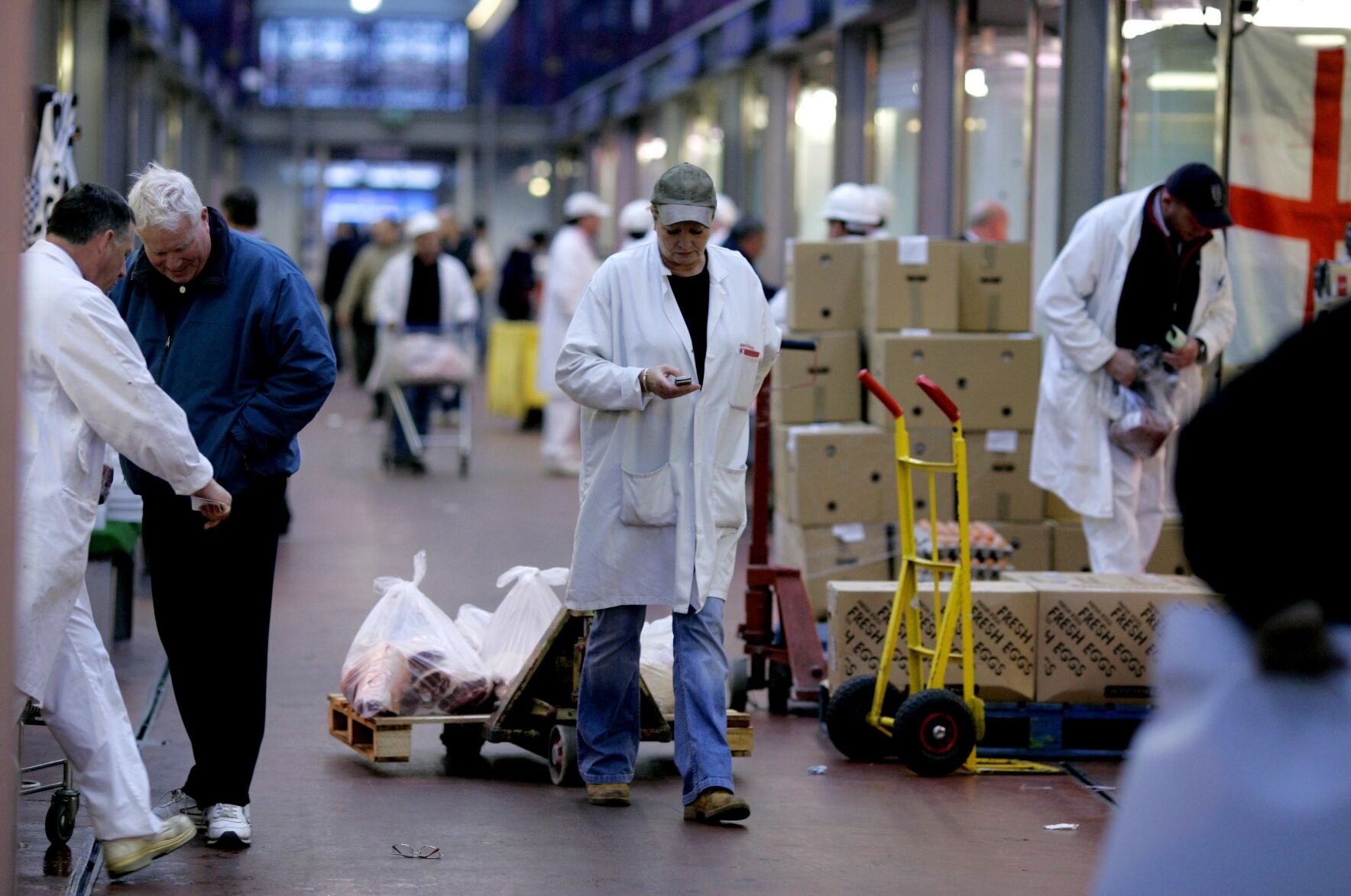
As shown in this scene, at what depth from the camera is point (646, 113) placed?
26188 mm

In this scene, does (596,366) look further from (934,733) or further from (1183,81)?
(1183,81)

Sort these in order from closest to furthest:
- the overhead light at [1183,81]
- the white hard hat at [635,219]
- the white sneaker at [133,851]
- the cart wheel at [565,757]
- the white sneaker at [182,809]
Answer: the white sneaker at [133,851] → the white sneaker at [182,809] → the cart wheel at [565,757] → the overhead light at [1183,81] → the white hard hat at [635,219]

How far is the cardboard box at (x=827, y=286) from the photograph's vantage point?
898 centimetres

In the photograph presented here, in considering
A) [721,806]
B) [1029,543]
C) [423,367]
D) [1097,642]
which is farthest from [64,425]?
[423,367]

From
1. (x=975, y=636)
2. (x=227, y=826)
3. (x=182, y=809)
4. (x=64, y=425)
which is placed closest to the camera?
(x=64, y=425)

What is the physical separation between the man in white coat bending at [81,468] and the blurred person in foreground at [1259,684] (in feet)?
9.58

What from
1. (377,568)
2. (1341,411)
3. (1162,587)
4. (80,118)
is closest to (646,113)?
(80,118)

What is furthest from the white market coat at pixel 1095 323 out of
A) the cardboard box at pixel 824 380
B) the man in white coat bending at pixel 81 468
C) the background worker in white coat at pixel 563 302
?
the background worker in white coat at pixel 563 302

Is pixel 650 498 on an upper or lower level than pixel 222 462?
lower

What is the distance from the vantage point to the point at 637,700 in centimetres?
561

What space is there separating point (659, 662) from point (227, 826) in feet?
5.55

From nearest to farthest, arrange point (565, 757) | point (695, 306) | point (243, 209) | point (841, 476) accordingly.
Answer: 1. point (695, 306)
2. point (565, 757)
3. point (841, 476)
4. point (243, 209)

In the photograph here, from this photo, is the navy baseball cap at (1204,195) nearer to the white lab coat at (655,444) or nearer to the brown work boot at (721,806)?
the white lab coat at (655,444)

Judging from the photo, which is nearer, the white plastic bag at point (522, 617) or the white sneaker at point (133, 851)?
the white sneaker at point (133, 851)
